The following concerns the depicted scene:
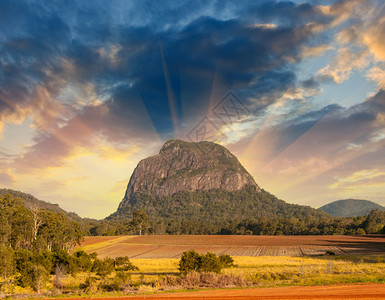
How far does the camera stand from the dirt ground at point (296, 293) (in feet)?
81.8

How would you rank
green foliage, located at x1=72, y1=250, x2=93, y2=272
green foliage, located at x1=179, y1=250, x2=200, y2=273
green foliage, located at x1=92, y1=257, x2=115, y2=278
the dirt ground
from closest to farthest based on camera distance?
1. the dirt ground
2. green foliage, located at x1=92, y1=257, x2=115, y2=278
3. green foliage, located at x1=179, y1=250, x2=200, y2=273
4. green foliage, located at x1=72, y1=250, x2=93, y2=272

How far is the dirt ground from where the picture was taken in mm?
24938

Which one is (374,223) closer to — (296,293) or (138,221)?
(138,221)

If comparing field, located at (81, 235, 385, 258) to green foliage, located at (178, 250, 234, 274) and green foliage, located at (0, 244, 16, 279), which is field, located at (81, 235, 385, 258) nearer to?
green foliage, located at (178, 250, 234, 274)

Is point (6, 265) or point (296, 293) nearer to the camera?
point (296, 293)

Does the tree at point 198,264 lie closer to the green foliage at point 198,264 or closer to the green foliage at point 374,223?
the green foliage at point 198,264

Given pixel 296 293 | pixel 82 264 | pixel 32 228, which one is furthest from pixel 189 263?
pixel 32 228

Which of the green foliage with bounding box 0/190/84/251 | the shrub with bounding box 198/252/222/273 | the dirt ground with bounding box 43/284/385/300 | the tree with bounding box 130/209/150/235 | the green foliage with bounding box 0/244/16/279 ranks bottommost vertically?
the dirt ground with bounding box 43/284/385/300

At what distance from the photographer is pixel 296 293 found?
2689 centimetres

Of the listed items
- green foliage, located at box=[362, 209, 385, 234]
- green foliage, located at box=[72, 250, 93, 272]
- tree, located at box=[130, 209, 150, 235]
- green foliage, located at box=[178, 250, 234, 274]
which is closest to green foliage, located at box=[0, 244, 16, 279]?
green foliage, located at box=[72, 250, 93, 272]

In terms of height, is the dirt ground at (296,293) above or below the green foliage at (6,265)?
below

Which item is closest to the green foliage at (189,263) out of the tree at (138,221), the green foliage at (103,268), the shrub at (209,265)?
the shrub at (209,265)

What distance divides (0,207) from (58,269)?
33169 mm

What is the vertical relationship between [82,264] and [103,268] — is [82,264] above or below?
above
